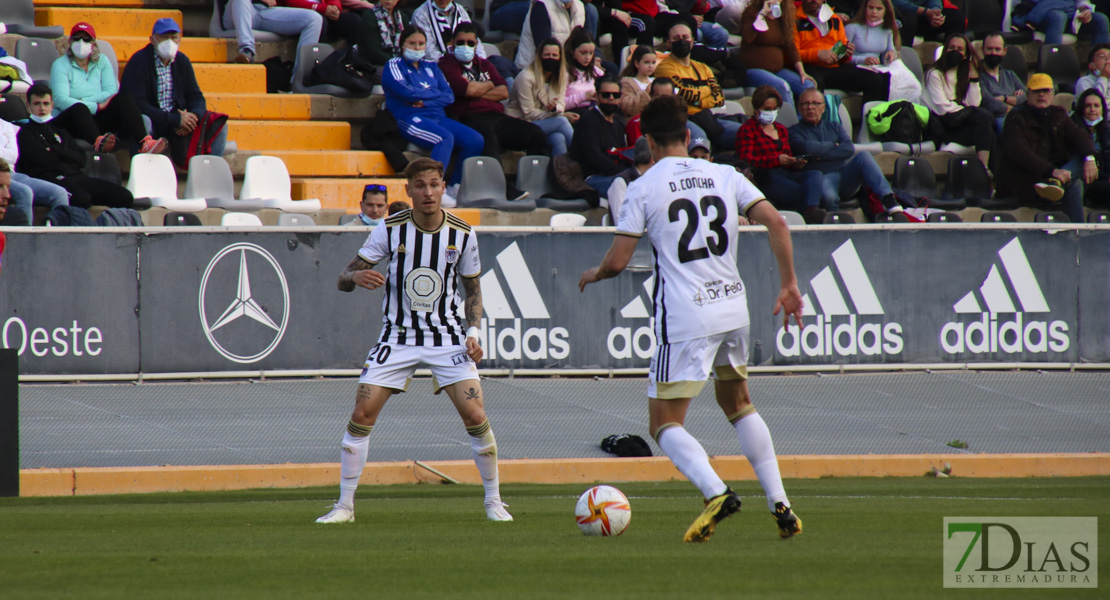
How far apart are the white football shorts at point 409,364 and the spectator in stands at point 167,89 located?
8.59 m

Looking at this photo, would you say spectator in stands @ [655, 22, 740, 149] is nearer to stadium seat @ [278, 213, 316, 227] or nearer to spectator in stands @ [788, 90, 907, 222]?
spectator in stands @ [788, 90, 907, 222]

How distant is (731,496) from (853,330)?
7.80 metres

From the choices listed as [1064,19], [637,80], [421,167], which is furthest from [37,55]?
[1064,19]

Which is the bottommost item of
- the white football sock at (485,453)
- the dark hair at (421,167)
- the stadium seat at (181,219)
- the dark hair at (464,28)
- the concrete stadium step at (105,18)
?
the white football sock at (485,453)

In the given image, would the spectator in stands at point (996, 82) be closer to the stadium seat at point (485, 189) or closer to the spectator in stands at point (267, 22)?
the stadium seat at point (485, 189)

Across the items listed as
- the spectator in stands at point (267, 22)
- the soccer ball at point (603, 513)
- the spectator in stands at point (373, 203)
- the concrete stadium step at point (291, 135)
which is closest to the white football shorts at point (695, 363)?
the soccer ball at point (603, 513)

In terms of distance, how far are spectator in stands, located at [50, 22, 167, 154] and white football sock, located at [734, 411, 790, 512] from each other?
33.5 feet

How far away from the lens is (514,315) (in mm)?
12930

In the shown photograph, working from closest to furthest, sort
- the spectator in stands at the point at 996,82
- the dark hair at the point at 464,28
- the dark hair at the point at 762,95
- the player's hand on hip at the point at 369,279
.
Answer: the player's hand on hip at the point at 369,279 < the dark hair at the point at 762,95 < the dark hair at the point at 464,28 < the spectator in stands at the point at 996,82

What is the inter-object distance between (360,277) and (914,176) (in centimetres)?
1207

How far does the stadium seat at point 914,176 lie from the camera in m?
17.5

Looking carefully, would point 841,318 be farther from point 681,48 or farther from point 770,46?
point 770,46

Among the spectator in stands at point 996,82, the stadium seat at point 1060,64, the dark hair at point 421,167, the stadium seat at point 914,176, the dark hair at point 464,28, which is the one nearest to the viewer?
the dark hair at point 421,167

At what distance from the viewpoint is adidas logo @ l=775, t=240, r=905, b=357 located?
13.4m
